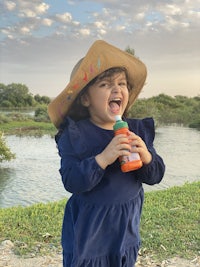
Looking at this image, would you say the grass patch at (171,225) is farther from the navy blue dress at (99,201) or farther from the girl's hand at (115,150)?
the girl's hand at (115,150)

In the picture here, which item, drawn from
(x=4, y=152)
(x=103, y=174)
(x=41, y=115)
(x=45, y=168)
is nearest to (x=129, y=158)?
(x=103, y=174)

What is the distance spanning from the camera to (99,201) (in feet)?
5.64

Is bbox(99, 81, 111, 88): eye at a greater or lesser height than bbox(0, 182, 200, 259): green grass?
greater

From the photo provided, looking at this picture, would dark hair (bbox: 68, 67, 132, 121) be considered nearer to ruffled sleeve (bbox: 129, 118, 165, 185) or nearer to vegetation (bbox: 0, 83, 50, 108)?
ruffled sleeve (bbox: 129, 118, 165, 185)

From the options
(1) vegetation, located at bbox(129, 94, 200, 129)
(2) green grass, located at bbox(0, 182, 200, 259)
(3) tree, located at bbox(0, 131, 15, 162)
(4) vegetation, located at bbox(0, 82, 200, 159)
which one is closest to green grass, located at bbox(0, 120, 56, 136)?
(4) vegetation, located at bbox(0, 82, 200, 159)

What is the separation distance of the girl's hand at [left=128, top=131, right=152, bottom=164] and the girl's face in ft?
0.53

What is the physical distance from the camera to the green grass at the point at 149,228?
3377 millimetres

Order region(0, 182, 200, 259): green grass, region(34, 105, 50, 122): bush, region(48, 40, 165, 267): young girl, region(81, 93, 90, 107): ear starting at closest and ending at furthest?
region(48, 40, 165, 267): young girl, region(81, 93, 90, 107): ear, region(0, 182, 200, 259): green grass, region(34, 105, 50, 122): bush

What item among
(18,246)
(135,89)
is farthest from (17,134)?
(135,89)

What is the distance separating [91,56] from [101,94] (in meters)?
0.17

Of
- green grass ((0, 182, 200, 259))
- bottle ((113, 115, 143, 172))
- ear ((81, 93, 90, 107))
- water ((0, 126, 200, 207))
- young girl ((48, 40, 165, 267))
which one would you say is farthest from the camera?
→ water ((0, 126, 200, 207))

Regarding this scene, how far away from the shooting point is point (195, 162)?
13695 millimetres

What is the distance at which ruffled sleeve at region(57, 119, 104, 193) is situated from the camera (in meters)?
1.61

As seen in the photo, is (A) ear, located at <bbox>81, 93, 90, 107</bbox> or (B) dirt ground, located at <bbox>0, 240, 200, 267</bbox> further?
(B) dirt ground, located at <bbox>0, 240, 200, 267</bbox>
